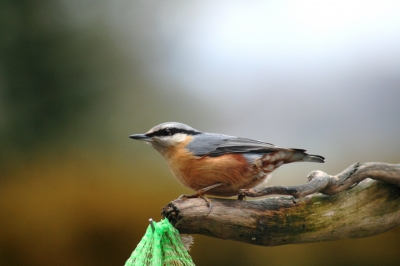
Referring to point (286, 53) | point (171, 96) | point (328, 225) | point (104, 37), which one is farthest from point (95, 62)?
point (328, 225)

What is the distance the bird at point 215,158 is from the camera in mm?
1182

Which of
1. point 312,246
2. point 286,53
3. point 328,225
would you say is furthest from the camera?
point 286,53

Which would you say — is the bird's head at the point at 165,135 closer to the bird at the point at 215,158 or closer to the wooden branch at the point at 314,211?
the bird at the point at 215,158

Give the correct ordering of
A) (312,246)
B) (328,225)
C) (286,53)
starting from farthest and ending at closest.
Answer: (286,53) → (312,246) → (328,225)

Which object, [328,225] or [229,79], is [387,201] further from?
[229,79]

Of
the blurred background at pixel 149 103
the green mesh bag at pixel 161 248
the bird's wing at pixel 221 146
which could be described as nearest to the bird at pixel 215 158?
the bird's wing at pixel 221 146

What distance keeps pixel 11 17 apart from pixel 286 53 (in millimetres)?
1140

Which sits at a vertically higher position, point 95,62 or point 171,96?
point 95,62

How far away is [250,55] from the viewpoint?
1698 mm

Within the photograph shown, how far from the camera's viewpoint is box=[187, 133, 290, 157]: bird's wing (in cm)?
121

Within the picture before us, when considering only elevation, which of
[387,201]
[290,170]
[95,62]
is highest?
[95,62]

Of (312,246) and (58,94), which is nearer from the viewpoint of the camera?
(312,246)

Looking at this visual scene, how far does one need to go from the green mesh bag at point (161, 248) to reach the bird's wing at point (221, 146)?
26cm

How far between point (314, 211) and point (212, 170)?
0.33 metres
